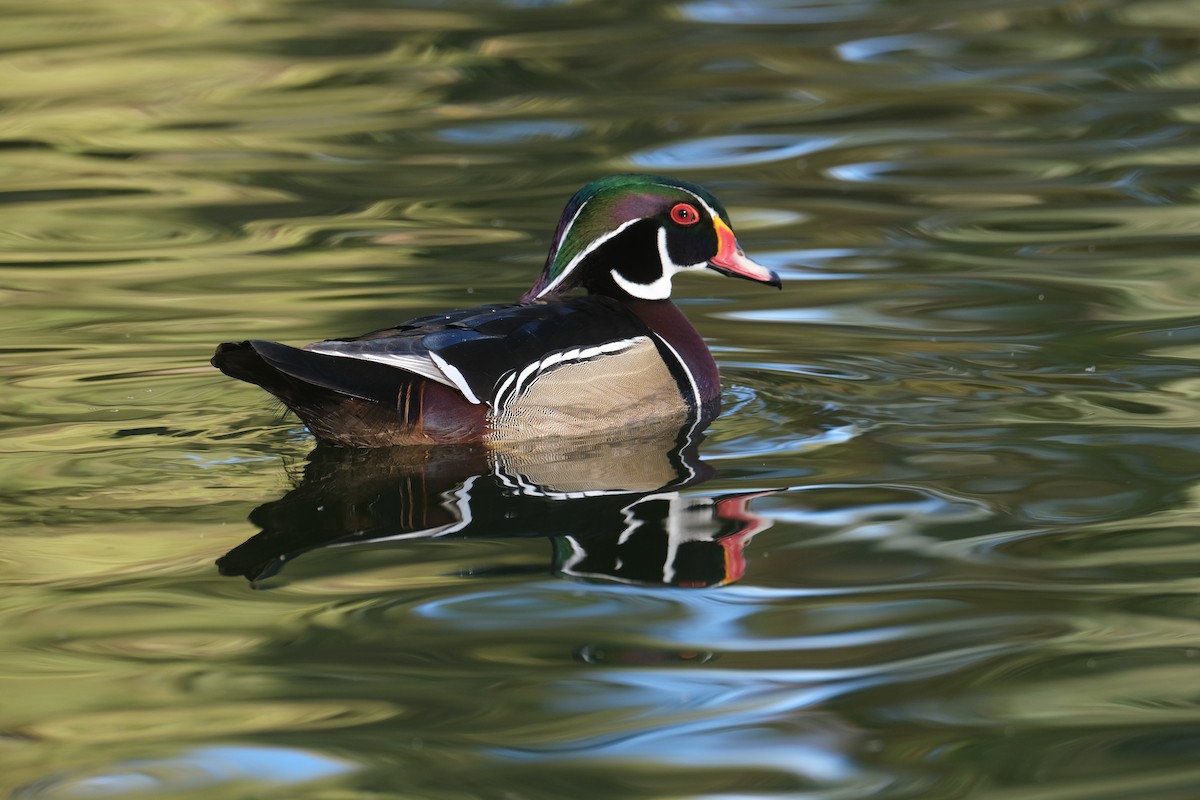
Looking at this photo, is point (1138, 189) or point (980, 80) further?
point (980, 80)

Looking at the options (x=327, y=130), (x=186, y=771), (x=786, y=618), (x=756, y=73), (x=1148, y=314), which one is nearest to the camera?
(x=186, y=771)

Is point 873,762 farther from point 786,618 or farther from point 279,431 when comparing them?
point 279,431

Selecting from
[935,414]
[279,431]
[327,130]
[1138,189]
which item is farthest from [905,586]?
[327,130]

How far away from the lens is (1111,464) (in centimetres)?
654

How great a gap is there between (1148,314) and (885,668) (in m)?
4.66

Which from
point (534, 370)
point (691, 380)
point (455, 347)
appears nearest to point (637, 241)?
point (691, 380)

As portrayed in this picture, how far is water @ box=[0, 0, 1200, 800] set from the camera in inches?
172

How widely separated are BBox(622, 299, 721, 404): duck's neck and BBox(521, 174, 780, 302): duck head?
59 mm

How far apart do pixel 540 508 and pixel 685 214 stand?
2.22 meters

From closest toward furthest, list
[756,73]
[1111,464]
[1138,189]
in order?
[1111,464]
[1138,189]
[756,73]

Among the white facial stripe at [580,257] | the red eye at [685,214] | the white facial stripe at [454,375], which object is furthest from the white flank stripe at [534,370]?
the red eye at [685,214]

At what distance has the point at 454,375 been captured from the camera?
6.78 m

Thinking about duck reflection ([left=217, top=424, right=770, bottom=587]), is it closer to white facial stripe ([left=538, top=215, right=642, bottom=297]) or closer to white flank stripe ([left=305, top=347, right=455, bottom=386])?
white flank stripe ([left=305, top=347, right=455, bottom=386])

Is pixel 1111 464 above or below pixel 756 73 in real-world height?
below
